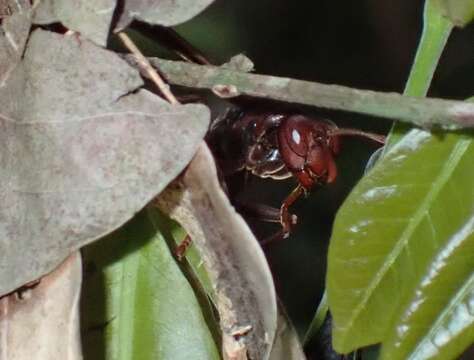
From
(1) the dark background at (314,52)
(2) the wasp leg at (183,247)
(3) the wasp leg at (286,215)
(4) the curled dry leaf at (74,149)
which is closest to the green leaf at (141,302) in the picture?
(2) the wasp leg at (183,247)

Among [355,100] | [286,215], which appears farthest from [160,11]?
[286,215]

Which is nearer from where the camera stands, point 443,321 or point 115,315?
point 443,321

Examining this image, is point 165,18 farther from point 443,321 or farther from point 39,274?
point 443,321

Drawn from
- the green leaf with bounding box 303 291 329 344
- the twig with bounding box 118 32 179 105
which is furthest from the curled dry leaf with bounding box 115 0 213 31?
the green leaf with bounding box 303 291 329 344

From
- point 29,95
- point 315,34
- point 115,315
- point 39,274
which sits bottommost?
point 315,34

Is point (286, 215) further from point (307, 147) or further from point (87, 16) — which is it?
point (87, 16)

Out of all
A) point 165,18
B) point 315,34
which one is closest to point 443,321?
point 165,18

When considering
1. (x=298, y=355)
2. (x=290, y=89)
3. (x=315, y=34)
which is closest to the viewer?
(x=290, y=89)
